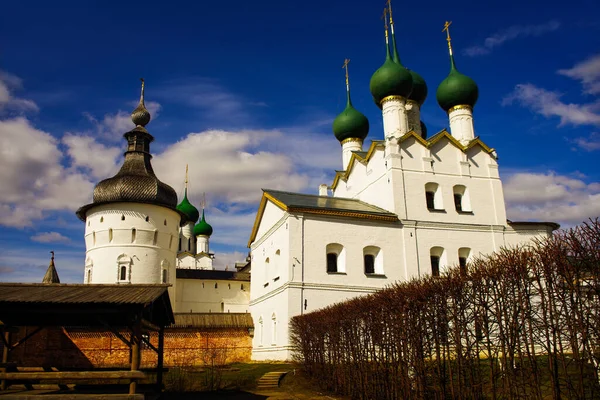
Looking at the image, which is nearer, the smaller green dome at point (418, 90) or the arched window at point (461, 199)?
the arched window at point (461, 199)

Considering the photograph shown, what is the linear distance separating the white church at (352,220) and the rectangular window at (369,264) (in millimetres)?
48

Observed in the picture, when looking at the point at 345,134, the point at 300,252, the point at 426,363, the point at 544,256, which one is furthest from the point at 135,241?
the point at 544,256

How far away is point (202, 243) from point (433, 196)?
102ft

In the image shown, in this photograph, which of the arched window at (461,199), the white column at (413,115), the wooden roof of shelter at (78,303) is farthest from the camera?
the white column at (413,115)

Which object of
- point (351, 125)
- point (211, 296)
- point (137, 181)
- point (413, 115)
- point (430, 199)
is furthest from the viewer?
point (211, 296)

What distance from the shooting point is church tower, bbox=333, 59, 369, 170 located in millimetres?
29344

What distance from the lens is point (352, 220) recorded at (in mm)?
21750

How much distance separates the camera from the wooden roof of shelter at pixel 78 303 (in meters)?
9.07

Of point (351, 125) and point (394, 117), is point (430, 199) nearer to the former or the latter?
point (394, 117)

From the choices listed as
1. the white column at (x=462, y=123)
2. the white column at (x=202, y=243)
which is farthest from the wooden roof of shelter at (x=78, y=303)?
the white column at (x=202, y=243)

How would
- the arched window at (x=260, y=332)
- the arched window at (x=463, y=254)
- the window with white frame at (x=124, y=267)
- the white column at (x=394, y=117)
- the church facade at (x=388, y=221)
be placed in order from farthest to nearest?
the window with white frame at (x=124, y=267), the white column at (x=394, y=117), the arched window at (x=463, y=254), the arched window at (x=260, y=332), the church facade at (x=388, y=221)

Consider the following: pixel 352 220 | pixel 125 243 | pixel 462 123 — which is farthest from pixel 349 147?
pixel 125 243

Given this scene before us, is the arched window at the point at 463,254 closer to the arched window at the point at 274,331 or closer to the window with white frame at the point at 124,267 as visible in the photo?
the arched window at the point at 274,331

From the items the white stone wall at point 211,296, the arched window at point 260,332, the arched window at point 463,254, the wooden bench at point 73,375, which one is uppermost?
the arched window at point 463,254
